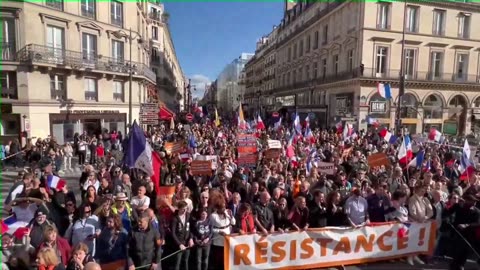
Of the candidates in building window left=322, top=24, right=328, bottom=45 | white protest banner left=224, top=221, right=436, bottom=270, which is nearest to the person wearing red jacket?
white protest banner left=224, top=221, right=436, bottom=270

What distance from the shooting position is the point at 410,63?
32.9 meters

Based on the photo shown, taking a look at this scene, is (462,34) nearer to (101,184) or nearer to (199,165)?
(199,165)

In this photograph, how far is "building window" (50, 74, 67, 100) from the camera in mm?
22219

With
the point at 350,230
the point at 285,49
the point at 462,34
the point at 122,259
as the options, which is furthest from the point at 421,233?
the point at 285,49

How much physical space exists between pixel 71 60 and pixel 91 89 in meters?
2.82

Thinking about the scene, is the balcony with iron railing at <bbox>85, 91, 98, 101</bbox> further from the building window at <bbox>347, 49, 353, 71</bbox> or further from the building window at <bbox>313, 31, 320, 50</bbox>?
the building window at <bbox>313, 31, 320, 50</bbox>

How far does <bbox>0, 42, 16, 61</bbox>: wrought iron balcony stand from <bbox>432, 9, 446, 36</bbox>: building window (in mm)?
34933

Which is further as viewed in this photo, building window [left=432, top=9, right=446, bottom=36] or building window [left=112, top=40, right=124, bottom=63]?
building window [left=432, top=9, right=446, bottom=36]

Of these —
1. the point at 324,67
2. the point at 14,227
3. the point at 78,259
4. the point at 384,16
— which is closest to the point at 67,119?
the point at 14,227

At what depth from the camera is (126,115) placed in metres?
28.2

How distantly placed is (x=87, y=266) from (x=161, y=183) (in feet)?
18.1

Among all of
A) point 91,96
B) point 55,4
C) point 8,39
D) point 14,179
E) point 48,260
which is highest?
point 55,4

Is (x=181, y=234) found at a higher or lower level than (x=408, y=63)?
lower

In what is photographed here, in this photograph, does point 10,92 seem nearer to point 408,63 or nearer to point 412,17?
point 408,63
